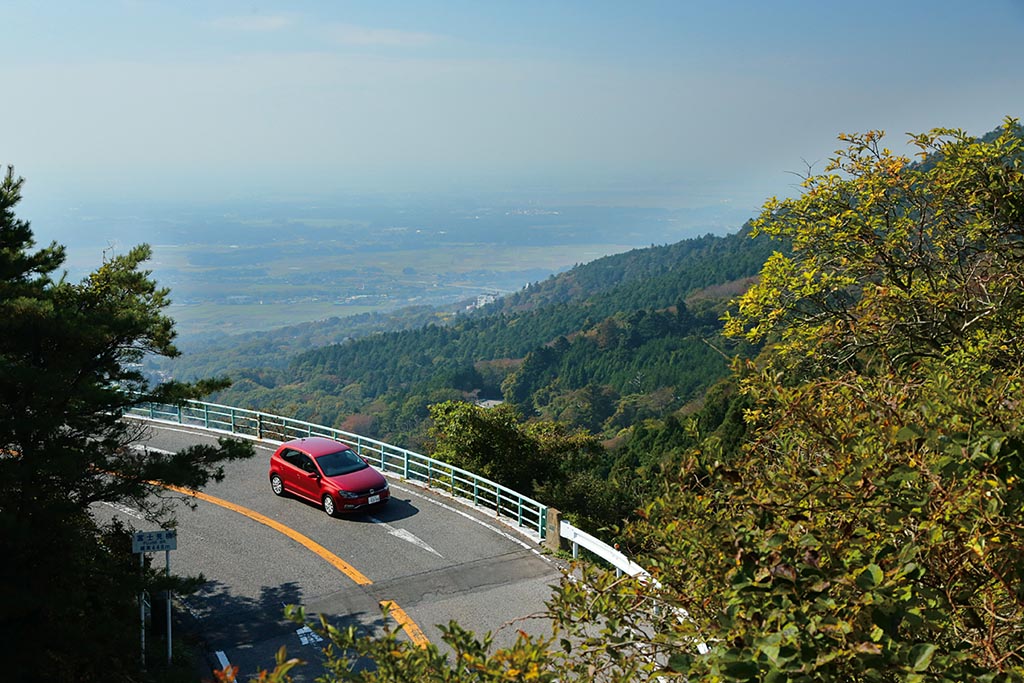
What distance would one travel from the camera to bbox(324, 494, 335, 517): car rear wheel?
16656mm

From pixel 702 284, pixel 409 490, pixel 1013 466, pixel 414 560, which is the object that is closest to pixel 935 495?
pixel 1013 466

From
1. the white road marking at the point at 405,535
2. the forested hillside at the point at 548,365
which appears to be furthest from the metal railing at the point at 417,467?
the forested hillside at the point at 548,365

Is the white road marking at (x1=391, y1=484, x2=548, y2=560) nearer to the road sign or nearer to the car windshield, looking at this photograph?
the car windshield

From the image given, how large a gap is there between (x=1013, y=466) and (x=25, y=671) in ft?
33.8

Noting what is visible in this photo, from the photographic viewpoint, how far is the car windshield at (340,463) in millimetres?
17047

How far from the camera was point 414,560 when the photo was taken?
1459 centimetres

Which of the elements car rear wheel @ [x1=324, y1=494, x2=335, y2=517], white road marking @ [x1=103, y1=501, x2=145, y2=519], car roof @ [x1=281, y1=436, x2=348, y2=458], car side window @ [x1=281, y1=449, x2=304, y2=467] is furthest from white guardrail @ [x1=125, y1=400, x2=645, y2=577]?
white road marking @ [x1=103, y1=501, x2=145, y2=519]

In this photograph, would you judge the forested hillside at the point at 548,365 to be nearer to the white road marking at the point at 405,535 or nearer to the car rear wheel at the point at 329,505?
the car rear wheel at the point at 329,505

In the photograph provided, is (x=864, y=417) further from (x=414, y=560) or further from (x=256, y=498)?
(x=256, y=498)

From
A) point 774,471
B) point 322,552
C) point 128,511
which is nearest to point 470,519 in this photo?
point 322,552

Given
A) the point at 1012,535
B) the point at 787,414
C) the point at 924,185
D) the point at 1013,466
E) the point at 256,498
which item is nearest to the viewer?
the point at 1012,535

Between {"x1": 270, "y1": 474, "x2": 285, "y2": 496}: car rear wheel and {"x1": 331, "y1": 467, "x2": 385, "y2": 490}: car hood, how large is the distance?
197cm

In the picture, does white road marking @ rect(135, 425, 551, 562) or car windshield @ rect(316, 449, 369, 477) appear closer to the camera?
white road marking @ rect(135, 425, 551, 562)

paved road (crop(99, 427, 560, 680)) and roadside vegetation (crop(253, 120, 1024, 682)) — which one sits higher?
roadside vegetation (crop(253, 120, 1024, 682))
